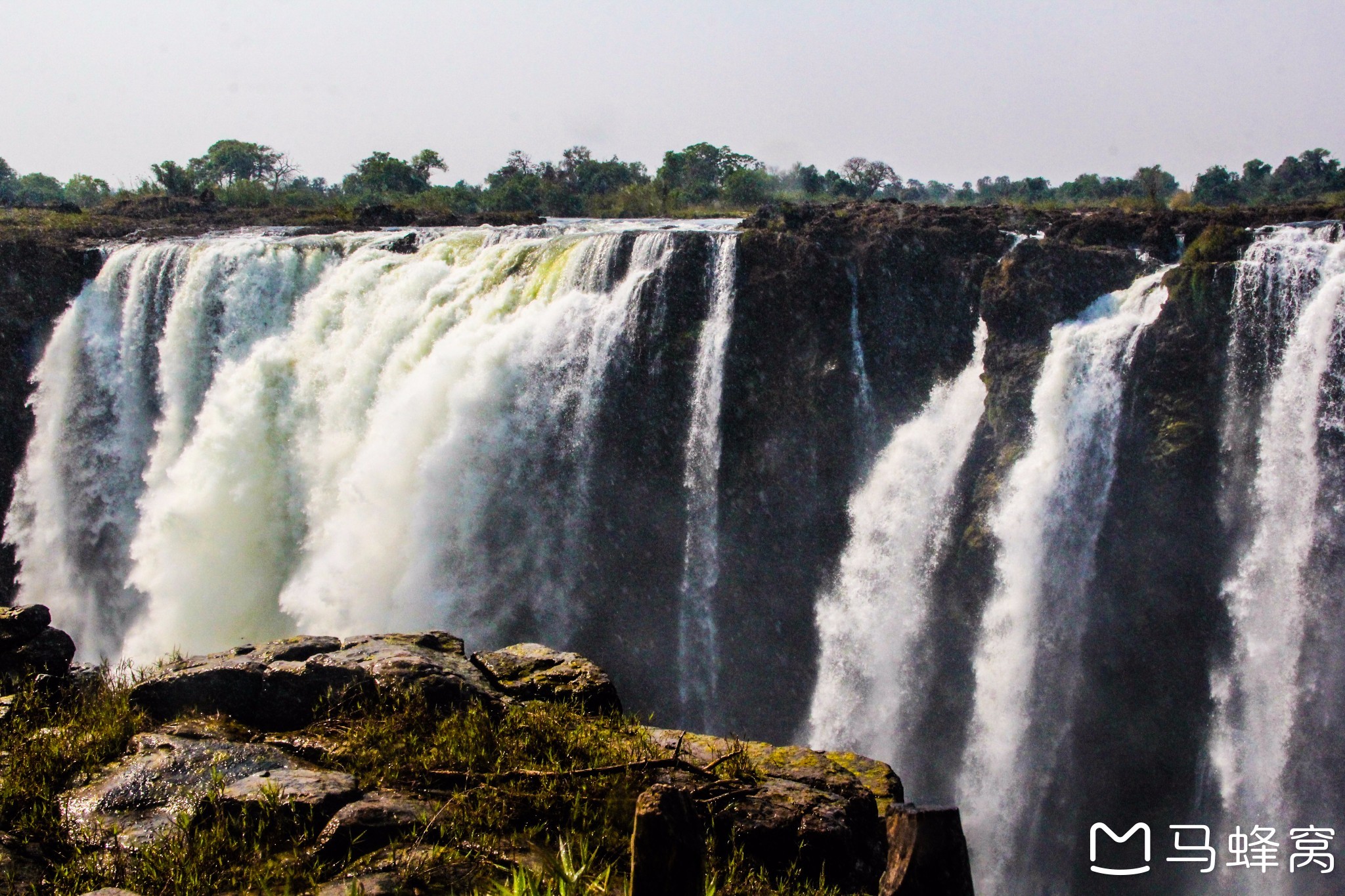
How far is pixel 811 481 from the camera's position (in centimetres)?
1825

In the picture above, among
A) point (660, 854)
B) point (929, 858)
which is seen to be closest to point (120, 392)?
point (660, 854)

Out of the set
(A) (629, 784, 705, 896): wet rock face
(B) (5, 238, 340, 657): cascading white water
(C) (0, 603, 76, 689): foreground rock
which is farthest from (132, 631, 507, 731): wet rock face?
A: (B) (5, 238, 340, 657): cascading white water

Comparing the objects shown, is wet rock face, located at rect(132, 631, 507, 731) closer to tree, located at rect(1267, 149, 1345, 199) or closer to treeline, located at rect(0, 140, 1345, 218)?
treeline, located at rect(0, 140, 1345, 218)

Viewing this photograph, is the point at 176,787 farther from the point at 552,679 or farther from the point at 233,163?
the point at 233,163

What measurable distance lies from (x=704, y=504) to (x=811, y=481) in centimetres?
202

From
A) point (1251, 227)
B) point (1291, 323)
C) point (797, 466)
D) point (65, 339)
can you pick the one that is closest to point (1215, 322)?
point (1291, 323)

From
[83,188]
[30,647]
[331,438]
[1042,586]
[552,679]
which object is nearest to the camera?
[552,679]

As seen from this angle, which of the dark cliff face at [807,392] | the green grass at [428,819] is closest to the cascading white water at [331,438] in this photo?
the dark cliff face at [807,392]

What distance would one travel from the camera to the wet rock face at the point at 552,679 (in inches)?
313

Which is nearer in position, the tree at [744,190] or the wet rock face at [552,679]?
the wet rock face at [552,679]

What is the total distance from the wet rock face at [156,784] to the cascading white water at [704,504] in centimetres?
1182

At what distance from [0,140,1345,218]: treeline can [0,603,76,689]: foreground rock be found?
24.3 metres

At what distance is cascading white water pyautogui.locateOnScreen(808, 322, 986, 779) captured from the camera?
53.4ft

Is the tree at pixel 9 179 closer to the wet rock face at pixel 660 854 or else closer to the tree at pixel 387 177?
the tree at pixel 387 177
